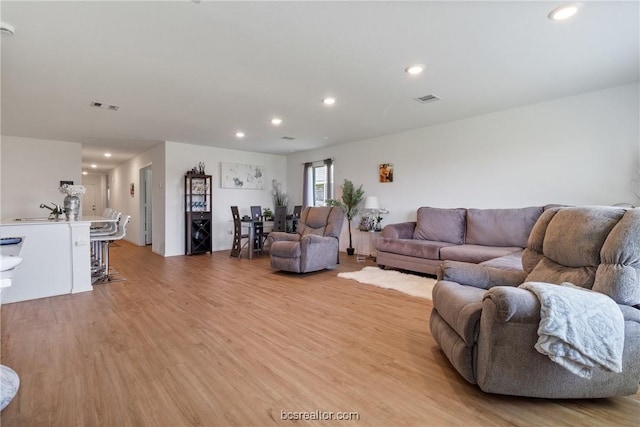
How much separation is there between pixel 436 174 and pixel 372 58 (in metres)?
2.97

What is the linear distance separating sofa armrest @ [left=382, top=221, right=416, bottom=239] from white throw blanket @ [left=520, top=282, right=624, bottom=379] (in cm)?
346

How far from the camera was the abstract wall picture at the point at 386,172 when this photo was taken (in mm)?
5840

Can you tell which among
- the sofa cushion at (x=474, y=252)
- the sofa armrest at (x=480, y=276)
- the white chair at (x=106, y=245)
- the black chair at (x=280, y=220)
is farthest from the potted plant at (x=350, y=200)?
the sofa armrest at (x=480, y=276)

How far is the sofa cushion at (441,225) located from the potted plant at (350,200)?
155cm

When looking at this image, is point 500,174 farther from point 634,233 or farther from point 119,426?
point 119,426

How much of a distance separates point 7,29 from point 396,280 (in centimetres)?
450

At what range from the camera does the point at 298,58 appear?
275 centimetres

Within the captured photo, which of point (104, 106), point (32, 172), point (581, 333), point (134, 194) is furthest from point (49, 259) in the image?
point (134, 194)

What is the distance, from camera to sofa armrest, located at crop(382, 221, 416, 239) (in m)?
4.93

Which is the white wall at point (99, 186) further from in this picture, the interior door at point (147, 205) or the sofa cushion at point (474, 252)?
the sofa cushion at point (474, 252)

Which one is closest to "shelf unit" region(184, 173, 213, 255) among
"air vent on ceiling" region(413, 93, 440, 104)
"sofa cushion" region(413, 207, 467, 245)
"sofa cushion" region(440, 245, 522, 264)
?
"sofa cushion" region(413, 207, 467, 245)

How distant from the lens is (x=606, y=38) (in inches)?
97.0

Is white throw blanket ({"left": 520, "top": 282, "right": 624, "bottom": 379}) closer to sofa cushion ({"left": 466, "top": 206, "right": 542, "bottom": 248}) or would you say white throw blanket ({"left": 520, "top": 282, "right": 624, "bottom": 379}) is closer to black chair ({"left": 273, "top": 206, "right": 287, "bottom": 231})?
sofa cushion ({"left": 466, "top": 206, "right": 542, "bottom": 248})

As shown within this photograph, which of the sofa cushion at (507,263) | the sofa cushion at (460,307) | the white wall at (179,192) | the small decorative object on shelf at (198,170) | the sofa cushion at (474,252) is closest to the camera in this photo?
the sofa cushion at (460,307)
